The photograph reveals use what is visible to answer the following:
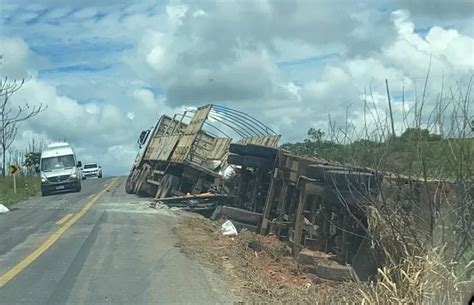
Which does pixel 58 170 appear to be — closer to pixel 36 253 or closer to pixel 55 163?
pixel 55 163

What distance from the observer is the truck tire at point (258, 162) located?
59.6 feet

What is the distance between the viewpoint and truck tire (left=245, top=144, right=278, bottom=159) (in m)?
18.0

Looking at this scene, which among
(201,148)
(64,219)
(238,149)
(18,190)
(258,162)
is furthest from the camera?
(18,190)

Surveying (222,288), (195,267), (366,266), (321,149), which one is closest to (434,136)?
(366,266)

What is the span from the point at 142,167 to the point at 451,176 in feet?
81.4

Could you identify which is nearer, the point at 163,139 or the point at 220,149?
the point at 220,149

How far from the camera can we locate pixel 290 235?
50.2 ft

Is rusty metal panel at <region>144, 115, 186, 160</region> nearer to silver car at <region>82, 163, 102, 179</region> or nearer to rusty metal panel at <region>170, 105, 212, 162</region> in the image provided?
rusty metal panel at <region>170, 105, 212, 162</region>

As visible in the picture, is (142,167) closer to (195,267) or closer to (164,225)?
(164,225)

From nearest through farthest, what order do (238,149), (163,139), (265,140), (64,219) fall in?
(238,149)
(64,219)
(265,140)
(163,139)


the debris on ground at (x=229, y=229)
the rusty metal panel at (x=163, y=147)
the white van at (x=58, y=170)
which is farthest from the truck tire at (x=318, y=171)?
the white van at (x=58, y=170)

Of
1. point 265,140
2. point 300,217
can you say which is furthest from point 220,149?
point 300,217

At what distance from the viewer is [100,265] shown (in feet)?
41.1

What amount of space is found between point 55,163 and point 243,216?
901 inches
